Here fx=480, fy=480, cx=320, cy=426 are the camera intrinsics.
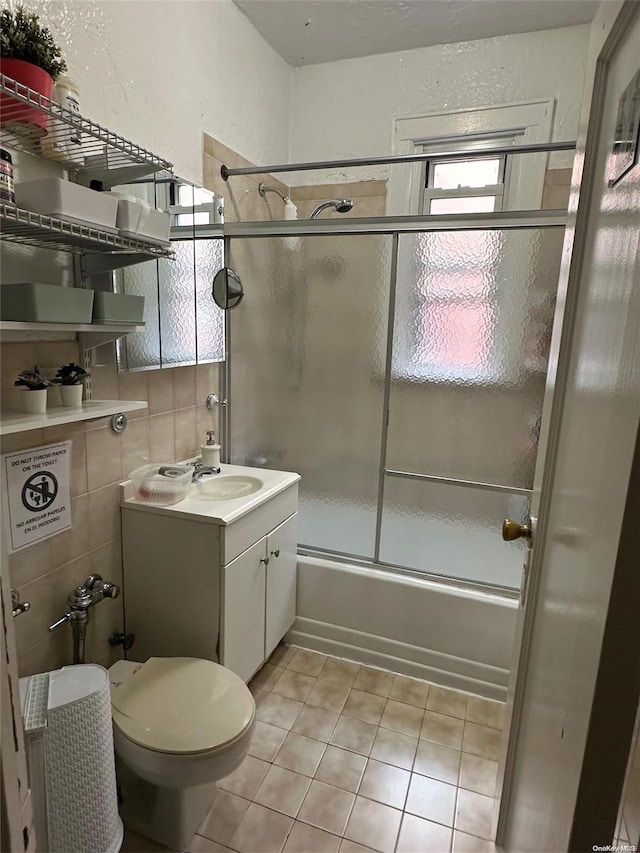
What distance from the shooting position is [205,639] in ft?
5.32

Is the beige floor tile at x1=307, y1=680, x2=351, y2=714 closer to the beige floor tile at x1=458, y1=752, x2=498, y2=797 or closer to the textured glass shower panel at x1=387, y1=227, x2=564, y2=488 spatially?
the beige floor tile at x1=458, y1=752, x2=498, y2=797

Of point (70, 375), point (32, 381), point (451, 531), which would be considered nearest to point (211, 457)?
point (70, 375)

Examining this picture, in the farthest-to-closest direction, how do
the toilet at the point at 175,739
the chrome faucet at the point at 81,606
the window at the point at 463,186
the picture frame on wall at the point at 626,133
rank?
the window at the point at 463,186 < the chrome faucet at the point at 81,606 < the toilet at the point at 175,739 < the picture frame on wall at the point at 626,133

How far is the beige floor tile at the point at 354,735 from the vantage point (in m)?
1.67

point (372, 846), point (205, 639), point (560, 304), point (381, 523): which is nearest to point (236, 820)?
point (372, 846)

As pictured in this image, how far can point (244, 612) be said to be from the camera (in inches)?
67.7

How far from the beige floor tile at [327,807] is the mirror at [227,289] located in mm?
1905

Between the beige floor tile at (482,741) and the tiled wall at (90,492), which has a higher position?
the tiled wall at (90,492)

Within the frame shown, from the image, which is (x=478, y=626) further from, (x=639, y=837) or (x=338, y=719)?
(x=639, y=837)

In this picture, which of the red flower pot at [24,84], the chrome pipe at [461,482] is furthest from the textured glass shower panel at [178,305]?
the chrome pipe at [461,482]

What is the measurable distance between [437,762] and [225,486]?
4.11 ft

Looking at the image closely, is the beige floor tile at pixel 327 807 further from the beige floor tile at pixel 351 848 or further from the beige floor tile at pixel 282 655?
the beige floor tile at pixel 282 655

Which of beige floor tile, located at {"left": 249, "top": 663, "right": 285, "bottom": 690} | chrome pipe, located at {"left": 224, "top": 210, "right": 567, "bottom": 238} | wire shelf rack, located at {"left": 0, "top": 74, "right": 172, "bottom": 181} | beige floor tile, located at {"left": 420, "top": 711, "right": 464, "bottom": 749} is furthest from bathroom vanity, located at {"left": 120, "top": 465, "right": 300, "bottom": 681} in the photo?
chrome pipe, located at {"left": 224, "top": 210, "right": 567, "bottom": 238}

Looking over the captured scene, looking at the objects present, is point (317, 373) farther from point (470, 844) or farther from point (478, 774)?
point (470, 844)
